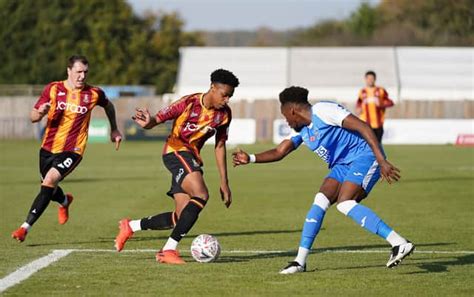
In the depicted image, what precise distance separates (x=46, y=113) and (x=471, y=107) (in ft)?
126

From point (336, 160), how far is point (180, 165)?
5.34 feet

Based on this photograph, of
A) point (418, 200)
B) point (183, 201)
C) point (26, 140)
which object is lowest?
point (26, 140)

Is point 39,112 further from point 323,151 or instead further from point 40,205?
point 323,151

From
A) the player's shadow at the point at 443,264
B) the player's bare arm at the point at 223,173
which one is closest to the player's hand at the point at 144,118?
the player's bare arm at the point at 223,173

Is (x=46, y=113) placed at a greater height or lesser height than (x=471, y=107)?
greater

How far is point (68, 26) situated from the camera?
73.9 metres

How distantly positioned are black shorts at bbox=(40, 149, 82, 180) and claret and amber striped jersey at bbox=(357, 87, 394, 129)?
12.3 m

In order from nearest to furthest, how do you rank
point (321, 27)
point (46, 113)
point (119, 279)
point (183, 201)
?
point (119, 279), point (183, 201), point (46, 113), point (321, 27)

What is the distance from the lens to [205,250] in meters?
10.7

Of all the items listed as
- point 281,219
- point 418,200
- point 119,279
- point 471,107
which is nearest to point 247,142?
point 471,107

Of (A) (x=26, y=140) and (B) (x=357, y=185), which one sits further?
(A) (x=26, y=140)

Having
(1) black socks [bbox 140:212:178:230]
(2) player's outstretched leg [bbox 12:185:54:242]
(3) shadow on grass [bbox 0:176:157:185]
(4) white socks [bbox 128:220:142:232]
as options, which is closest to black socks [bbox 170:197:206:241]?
(1) black socks [bbox 140:212:178:230]

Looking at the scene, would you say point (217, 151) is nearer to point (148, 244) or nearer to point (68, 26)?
point (148, 244)

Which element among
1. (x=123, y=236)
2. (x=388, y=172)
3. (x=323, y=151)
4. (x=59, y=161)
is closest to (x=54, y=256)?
(x=123, y=236)
